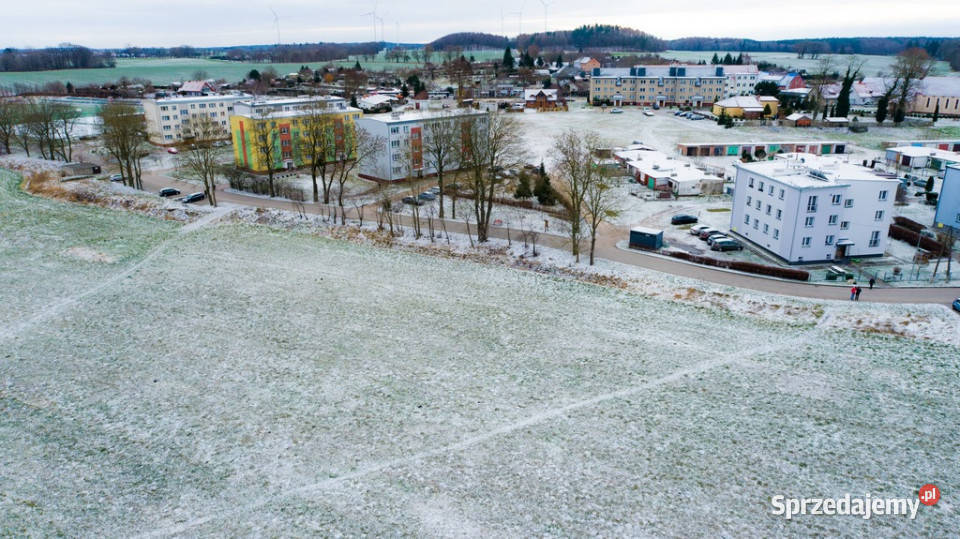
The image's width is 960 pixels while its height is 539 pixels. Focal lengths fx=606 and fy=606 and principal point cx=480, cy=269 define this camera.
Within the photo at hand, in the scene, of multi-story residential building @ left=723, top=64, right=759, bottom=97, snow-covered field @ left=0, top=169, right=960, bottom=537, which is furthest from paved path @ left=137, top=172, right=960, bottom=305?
multi-story residential building @ left=723, top=64, right=759, bottom=97

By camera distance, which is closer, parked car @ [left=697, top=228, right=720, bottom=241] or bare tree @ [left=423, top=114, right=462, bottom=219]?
parked car @ [left=697, top=228, right=720, bottom=241]

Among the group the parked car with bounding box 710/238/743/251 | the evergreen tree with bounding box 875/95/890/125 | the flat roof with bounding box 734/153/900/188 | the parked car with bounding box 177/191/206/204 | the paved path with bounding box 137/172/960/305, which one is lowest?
the paved path with bounding box 137/172/960/305

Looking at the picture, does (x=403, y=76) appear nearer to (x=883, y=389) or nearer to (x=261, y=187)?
(x=261, y=187)

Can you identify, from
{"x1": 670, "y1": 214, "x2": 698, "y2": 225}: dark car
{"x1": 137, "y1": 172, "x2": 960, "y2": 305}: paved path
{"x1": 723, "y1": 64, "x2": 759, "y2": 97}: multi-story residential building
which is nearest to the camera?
{"x1": 137, "y1": 172, "x2": 960, "y2": 305}: paved path

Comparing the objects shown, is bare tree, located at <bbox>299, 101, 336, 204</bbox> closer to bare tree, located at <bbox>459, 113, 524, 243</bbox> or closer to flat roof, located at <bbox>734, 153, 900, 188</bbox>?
bare tree, located at <bbox>459, 113, 524, 243</bbox>

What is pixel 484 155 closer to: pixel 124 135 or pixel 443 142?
pixel 443 142

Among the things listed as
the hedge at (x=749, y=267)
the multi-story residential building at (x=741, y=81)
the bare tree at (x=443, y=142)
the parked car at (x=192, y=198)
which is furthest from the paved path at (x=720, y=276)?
the multi-story residential building at (x=741, y=81)
